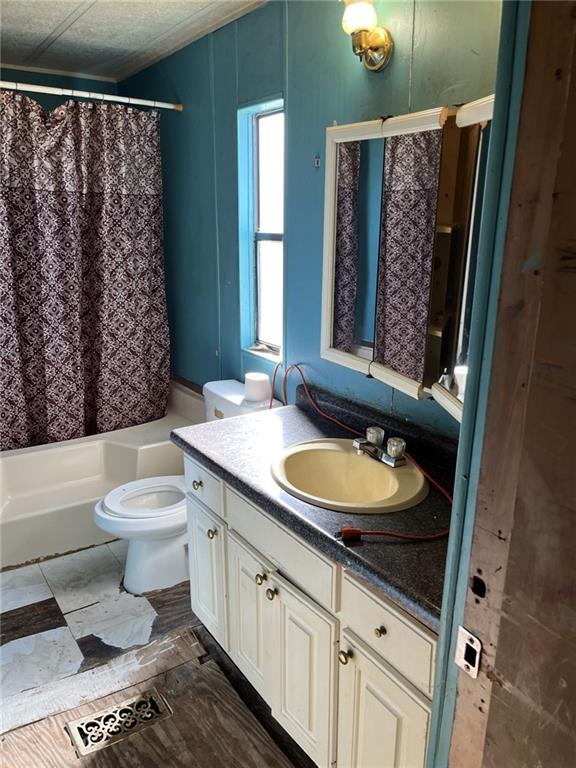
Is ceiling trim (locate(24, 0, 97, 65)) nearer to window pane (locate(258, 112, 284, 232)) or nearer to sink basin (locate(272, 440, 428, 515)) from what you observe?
window pane (locate(258, 112, 284, 232))

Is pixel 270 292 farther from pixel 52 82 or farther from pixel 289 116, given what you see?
pixel 52 82

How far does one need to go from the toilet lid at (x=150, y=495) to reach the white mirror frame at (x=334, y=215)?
100cm

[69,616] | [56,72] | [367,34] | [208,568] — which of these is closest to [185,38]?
[56,72]

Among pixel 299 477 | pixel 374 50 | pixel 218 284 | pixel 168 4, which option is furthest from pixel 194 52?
pixel 299 477

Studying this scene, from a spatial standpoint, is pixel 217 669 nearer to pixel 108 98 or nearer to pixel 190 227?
pixel 190 227

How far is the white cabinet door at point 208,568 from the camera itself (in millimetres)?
1854

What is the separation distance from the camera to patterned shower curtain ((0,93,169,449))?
2822mm

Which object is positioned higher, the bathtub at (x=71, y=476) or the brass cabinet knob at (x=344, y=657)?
the brass cabinet knob at (x=344, y=657)

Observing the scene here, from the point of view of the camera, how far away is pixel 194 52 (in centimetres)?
268

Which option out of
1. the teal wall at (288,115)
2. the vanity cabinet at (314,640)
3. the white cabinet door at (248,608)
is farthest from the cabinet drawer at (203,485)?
the teal wall at (288,115)

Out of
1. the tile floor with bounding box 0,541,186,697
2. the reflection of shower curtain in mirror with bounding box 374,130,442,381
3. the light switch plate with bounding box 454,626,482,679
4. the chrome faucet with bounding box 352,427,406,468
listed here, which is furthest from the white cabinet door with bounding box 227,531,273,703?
the light switch plate with bounding box 454,626,482,679

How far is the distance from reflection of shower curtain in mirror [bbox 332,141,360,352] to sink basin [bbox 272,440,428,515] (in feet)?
1.25

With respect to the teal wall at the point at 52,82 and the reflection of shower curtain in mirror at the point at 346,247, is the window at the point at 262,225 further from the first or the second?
the teal wall at the point at 52,82

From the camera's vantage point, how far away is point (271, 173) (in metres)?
2.50
